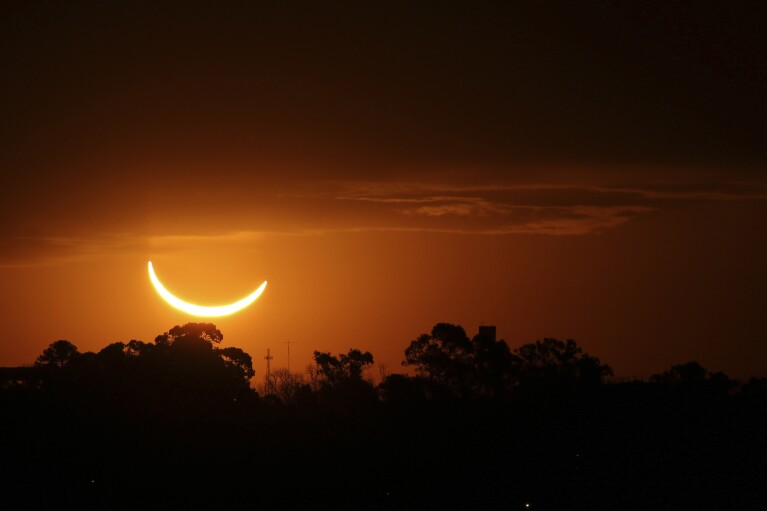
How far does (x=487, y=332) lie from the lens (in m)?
119

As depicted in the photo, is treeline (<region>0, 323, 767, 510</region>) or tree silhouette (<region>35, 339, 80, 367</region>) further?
tree silhouette (<region>35, 339, 80, 367</region>)

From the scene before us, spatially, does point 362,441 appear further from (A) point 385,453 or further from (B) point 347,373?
(B) point 347,373

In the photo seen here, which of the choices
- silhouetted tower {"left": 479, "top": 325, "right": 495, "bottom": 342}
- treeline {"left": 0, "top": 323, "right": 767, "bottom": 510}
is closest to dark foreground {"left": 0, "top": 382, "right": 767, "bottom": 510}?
treeline {"left": 0, "top": 323, "right": 767, "bottom": 510}

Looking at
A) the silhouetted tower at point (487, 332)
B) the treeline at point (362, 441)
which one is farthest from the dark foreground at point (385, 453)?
the silhouetted tower at point (487, 332)

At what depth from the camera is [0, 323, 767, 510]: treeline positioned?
71500 millimetres

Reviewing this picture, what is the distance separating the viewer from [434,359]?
115 metres

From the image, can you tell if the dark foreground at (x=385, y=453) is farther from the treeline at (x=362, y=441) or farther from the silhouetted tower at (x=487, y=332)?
the silhouetted tower at (x=487, y=332)

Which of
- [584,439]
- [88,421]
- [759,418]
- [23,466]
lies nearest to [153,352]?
[88,421]

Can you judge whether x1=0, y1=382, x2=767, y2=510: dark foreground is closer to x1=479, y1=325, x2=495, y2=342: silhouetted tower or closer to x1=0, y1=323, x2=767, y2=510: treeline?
x1=0, y1=323, x2=767, y2=510: treeline

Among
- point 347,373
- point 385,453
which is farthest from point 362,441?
point 347,373

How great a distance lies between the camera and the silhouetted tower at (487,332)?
387ft

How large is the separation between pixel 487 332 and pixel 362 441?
128 feet

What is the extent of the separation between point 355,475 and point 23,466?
19.7 meters

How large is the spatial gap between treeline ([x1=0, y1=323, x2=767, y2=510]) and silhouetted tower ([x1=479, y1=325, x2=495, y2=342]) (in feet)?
32.9
